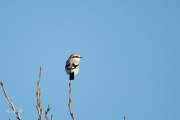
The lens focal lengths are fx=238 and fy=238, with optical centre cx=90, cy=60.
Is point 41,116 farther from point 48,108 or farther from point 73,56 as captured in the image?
point 73,56

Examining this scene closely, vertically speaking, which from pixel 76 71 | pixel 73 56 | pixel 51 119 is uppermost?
pixel 73 56

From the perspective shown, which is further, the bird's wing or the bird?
the bird's wing

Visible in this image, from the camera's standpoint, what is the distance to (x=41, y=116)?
7.66ft

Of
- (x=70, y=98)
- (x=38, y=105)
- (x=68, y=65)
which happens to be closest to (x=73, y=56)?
(x=68, y=65)

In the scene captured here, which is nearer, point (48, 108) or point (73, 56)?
point (48, 108)

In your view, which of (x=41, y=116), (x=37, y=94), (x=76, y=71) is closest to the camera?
(x=41, y=116)

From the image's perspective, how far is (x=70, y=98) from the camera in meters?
3.09

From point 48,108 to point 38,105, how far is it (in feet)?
0.64

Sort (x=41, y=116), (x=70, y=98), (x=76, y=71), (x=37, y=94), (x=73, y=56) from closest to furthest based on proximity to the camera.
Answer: (x=41, y=116), (x=37, y=94), (x=70, y=98), (x=76, y=71), (x=73, y=56)

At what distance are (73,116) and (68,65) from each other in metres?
6.30

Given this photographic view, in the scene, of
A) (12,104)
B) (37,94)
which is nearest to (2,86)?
(12,104)

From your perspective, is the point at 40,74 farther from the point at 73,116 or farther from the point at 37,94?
the point at 73,116

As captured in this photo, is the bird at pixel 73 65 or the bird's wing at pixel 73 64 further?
the bird's wing at pixel 73 64

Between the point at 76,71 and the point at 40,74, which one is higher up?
the point at 76,71
